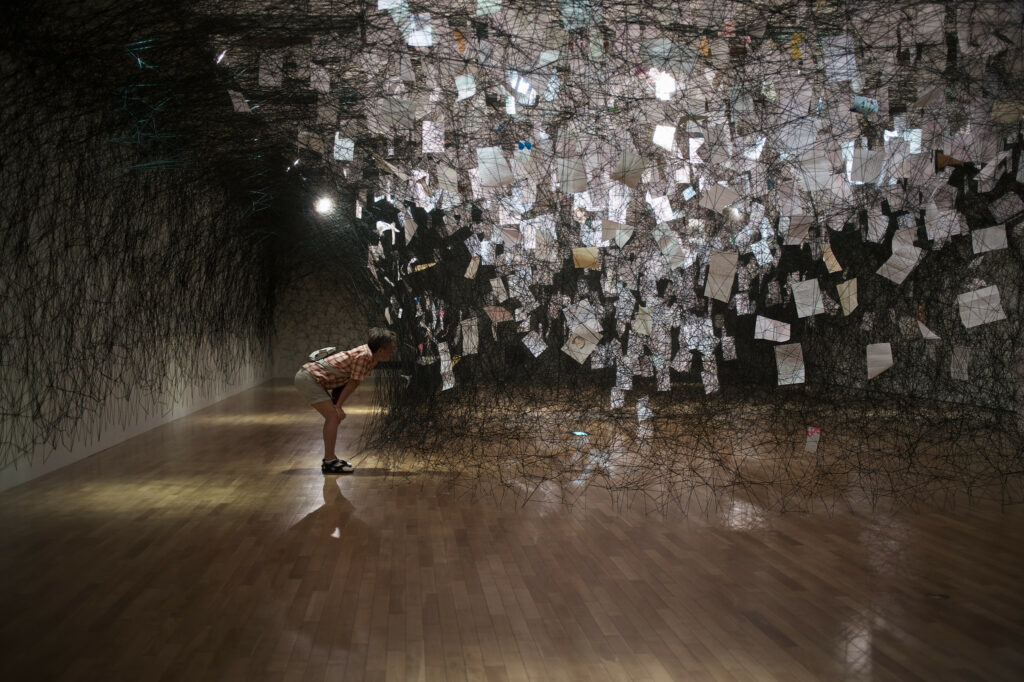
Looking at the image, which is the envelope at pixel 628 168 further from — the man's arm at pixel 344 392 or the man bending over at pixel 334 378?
the man's arm at pixel 344 392

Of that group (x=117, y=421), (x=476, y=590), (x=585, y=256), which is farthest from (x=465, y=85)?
(x=117, y=421)

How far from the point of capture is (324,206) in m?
8.58

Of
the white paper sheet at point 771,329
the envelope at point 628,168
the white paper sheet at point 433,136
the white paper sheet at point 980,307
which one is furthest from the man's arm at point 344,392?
the white paper sheet at point 980,307

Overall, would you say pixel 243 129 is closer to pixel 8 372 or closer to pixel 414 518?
pixel 8 372

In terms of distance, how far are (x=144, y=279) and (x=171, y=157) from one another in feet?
3.28

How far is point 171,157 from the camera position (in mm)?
6277

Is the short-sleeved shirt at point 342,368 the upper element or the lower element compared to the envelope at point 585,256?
lower

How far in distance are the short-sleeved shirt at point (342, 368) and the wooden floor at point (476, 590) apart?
83 cm

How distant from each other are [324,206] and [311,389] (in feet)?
11.6

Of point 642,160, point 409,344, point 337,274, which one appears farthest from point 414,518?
point 337,274

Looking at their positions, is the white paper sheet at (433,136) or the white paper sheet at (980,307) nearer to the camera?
the white paper sheet at (980,307)

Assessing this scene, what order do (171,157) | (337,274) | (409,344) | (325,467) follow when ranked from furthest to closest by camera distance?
(337,274) < (171,157) < (409,344) < (325,467)

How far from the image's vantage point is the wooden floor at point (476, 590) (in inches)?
98.5

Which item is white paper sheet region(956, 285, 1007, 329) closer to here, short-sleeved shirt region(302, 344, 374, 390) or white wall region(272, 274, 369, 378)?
short-sleeved shirt region(302, 344, 374, 390)
